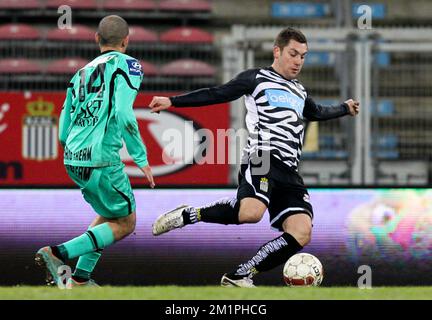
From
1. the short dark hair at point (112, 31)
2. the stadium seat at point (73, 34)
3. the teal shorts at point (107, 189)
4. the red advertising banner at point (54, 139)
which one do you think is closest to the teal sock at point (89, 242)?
the teal shorts at point (107, 189)

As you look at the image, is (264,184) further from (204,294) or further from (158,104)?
(204,294)

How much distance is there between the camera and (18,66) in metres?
13.1

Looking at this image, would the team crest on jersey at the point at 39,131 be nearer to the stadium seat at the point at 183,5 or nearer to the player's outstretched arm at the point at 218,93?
the stadium seat at the point at 183,5

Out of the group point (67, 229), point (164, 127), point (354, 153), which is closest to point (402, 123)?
point (354, 153)

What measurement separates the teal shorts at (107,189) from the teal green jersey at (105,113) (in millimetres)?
45

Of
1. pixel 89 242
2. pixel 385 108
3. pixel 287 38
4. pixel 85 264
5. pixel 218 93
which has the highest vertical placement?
pixel 287 38

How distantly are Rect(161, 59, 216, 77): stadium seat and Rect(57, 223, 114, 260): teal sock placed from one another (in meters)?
6.78

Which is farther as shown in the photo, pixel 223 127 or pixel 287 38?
pixel 223 127

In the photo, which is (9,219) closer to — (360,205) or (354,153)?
(360,205)

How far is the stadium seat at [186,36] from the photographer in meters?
14.2

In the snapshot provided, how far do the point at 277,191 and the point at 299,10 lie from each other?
8871mm

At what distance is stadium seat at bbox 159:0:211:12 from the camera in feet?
50.3

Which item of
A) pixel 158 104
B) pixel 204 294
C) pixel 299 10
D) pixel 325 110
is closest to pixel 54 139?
pixel 299 10
